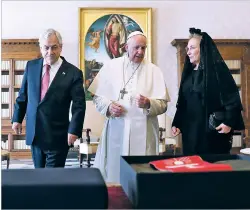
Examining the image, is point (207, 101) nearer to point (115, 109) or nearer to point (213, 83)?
point (213, 83)

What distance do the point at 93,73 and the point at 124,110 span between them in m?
5.62

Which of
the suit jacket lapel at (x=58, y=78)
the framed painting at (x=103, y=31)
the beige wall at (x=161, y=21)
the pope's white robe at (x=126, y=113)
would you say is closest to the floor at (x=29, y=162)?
the framed painting at (x=103, y=31)

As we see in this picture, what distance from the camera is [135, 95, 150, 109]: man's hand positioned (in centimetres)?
251

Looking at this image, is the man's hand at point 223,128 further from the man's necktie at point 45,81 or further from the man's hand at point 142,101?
the man's necktie at point 45,81

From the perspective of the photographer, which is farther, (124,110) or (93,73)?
(93,73)

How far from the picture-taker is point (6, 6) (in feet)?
27.3

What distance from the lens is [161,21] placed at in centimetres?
836

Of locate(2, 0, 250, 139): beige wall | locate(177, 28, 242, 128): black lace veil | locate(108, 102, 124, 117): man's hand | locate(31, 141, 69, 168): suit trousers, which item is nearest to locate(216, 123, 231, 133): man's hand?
locate(177, 28, 242, 128): black lace veil

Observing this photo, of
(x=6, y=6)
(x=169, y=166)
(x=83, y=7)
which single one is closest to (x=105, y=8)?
(x=83, y=7)

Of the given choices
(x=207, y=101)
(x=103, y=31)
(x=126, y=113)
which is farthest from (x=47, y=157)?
(x=103, y=31)

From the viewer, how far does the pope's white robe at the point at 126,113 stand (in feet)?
8.86

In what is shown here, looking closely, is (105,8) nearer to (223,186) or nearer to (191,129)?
(191,129)

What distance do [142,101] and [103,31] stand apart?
19.6 ft

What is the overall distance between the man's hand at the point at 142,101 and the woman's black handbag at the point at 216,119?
417 millimetres
